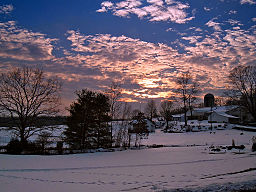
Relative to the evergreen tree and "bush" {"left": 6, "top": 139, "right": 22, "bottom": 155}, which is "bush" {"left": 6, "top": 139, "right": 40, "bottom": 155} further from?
the evergreen tree

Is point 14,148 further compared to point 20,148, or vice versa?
point 20,148

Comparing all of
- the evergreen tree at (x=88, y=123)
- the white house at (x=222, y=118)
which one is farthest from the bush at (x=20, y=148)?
the white house at (x=222, y=118)

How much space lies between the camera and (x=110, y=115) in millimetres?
26312

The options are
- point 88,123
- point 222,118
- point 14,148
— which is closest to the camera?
point 14,148

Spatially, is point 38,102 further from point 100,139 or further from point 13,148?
point 100,139

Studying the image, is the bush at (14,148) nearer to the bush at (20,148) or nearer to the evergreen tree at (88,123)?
the bush at (20,148)

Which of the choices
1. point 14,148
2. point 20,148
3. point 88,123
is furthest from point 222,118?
point 14,148

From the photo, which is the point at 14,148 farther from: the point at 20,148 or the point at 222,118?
the point at 222,118

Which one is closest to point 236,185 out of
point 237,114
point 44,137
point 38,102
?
point 44,137

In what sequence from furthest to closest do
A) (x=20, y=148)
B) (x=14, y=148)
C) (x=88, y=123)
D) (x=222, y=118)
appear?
(x=222, y=118)
(x=88, y=123)
(x=20, y=148)
(x=14, y=148)

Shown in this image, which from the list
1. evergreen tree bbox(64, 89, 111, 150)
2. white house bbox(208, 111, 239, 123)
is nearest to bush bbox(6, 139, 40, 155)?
evergreen tree bbox(64, 89, 111, 150)

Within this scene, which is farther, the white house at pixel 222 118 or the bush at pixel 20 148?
the white house at pixel 222 118

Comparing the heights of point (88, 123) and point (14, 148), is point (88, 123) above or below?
above

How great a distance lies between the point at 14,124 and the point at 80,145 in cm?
726
